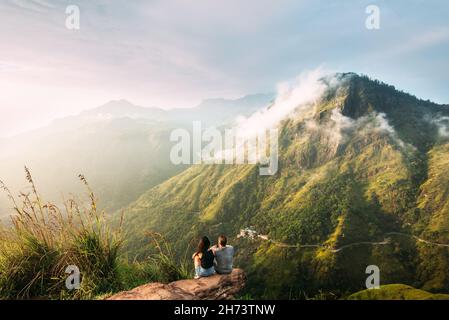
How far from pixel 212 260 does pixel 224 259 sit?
11.4 inches

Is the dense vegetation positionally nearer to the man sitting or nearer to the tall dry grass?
the tall dry grass

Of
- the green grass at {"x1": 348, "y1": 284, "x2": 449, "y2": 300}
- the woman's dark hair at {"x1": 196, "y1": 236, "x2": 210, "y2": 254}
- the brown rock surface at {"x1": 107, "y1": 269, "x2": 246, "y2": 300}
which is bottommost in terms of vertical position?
the green grass at {"x1": 348, "y1": 284, "x2": 449, "y2": 300}

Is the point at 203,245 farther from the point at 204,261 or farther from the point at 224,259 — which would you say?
the point at 224,259

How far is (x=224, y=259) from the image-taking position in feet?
28.8

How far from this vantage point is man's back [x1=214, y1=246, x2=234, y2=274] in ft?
28.2

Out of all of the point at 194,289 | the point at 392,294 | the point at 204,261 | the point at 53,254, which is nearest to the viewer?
the point at 194,289

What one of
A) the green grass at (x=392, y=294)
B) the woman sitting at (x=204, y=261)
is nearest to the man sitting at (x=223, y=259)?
the woman sitting at (x=204, y=261)

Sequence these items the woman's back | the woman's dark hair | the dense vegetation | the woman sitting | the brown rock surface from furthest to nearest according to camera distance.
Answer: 1. the woman's dark hair
2. the woman's back
3. the woman sitting
4. the dense vegetation
5. the brown rock surface

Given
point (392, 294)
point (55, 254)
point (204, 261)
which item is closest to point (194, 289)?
point (204, 261)

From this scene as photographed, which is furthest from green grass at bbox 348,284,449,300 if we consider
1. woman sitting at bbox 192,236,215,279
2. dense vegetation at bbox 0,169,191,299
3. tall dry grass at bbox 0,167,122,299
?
tall dry grass at bbox 0,167,122,299

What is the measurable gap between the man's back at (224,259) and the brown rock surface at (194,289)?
8.6 inches

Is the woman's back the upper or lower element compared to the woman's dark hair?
lower

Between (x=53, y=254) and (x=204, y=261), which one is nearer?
(x=53, y=254)
